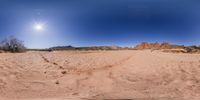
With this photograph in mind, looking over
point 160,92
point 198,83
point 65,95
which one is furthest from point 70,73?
point 198,83

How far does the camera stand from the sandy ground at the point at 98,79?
8.40 m

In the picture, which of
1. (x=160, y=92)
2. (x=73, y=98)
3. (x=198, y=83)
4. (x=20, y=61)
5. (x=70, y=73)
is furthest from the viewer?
(x=20, y=61)

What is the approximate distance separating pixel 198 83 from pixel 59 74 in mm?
4329

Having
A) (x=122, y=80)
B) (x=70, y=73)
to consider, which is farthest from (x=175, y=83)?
(x=70, y=73)

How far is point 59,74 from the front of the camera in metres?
10.2

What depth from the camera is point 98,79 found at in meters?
9.93

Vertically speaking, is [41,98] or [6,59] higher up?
[6,59]

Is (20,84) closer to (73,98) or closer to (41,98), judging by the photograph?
(41,98)

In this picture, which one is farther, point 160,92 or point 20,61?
point 20,61

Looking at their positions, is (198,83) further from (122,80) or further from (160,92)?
(122,80)

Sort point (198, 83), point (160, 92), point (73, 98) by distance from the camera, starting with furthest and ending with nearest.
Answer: point (198, 83), point (160, 92), point (73, 98)

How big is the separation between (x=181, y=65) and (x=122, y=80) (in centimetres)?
318

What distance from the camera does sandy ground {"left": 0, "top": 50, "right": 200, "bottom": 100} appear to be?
8.40 m

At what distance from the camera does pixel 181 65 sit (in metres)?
12.0
